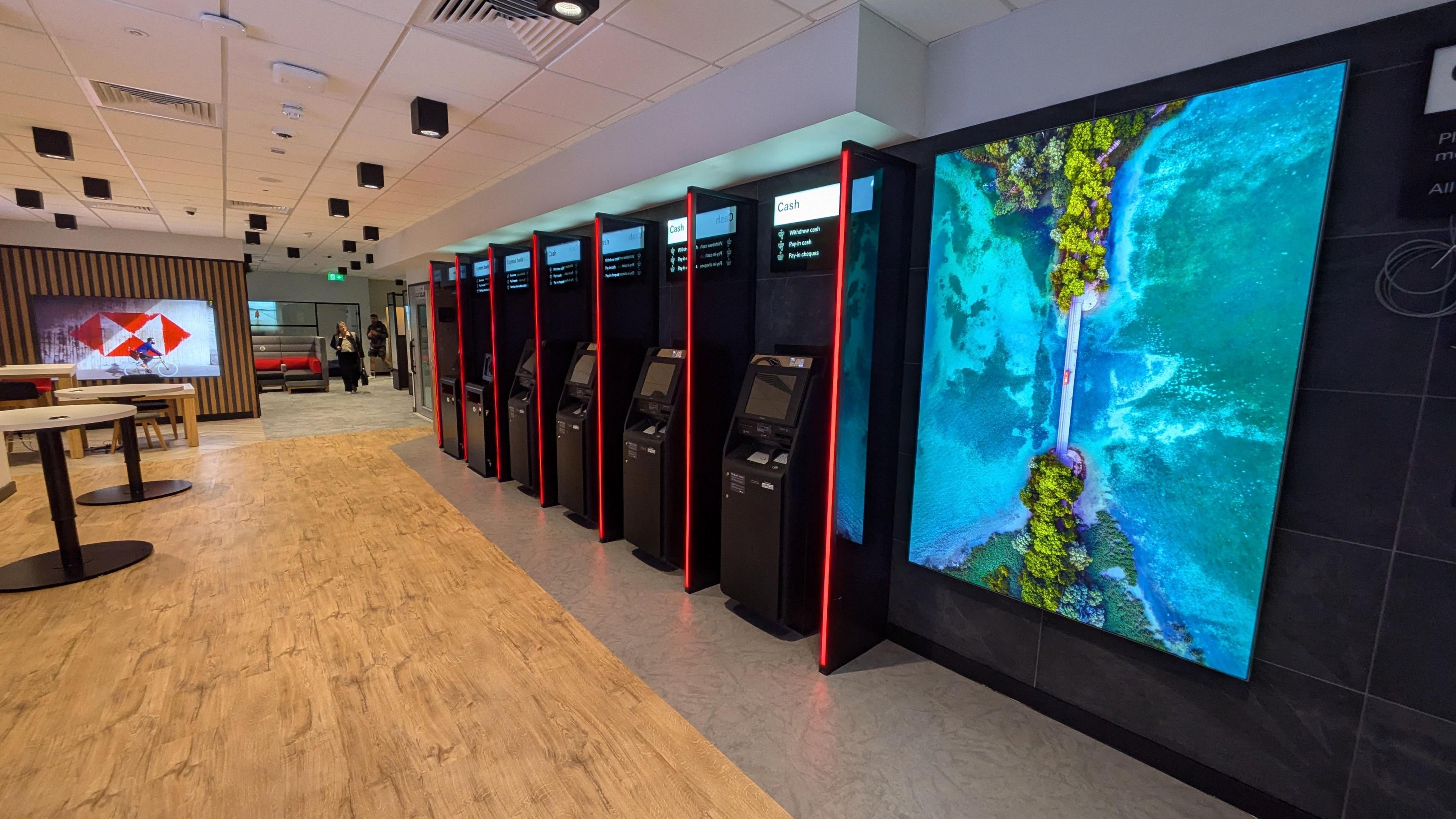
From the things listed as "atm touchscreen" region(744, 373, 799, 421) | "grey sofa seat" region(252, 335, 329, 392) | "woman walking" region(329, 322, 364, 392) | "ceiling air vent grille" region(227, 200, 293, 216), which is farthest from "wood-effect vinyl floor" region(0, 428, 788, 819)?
"grey sofa seat" region(252, 335, 329, 392)

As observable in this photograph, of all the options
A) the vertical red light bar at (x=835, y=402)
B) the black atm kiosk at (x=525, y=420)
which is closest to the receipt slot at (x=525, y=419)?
the black atm kiosk at (x=525, y=420)

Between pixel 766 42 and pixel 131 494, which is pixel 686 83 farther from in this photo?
pixel 131 494

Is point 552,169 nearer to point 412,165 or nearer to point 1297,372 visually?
point 412,165

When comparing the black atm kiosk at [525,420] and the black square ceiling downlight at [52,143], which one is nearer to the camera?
the black square ceiling downlight at [52,143]

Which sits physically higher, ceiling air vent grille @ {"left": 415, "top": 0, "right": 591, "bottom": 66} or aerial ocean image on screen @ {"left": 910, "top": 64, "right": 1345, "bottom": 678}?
ceiling air vent grille @ {"left": 415, "top": 0, "right": 591, "bottom": 66}

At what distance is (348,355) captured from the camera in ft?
42.8

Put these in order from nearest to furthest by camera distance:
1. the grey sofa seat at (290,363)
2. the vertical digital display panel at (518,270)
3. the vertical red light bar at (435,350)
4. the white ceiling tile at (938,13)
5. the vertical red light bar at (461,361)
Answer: the white ceiling tile at (938,13)
the vertical digital display panel at (518,270)
the vertical red light bar at (461,361)
the vertical red light bar at (435,350)
the grey sofa seat at (290,363)

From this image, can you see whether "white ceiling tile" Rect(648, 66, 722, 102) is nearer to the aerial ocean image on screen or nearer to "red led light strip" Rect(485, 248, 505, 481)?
the aerial ocean image on screen

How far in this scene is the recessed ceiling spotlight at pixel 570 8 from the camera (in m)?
2.12

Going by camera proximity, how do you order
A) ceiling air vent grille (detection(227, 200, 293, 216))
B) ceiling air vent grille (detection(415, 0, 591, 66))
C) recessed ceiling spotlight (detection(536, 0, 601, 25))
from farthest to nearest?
ceiling air vent grille (detection(227, 200, 293, 216))
ceiling air vent grille (detection(415, 0, 591, 66))
recessed ceiling spotlight (detection(536, 0, 601, 25))

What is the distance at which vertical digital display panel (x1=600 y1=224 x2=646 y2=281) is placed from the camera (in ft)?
13.8

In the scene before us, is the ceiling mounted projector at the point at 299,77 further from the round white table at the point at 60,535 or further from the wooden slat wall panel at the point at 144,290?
the wooden slat wall panel at the point at 144,290

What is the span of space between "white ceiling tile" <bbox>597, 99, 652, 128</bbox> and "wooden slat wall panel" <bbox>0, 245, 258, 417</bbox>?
9.14 meters

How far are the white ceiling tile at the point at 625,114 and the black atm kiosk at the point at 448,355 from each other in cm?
332
